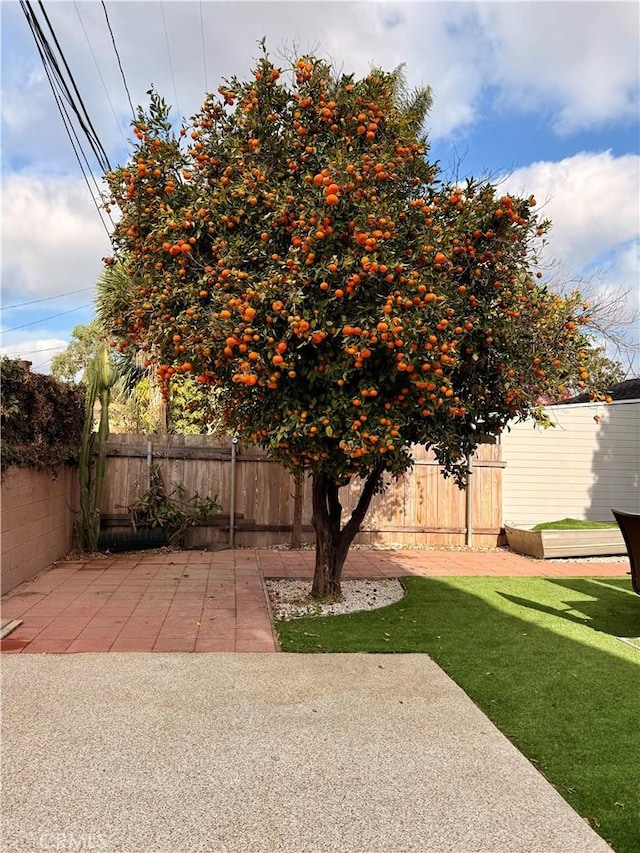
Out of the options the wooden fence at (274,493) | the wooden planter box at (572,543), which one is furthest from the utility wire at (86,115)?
the wooden planter box at (572,543)

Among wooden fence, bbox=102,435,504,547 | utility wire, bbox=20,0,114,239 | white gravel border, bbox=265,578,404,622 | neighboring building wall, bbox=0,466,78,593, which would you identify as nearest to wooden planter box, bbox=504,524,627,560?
wooden fence, bbox=102,435,504,547

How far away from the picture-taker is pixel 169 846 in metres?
2.05

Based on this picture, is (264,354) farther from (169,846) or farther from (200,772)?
(169,846)

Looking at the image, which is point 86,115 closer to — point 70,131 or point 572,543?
point 70,131

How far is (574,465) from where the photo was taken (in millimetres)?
9703

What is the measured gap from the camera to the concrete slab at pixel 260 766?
2138mm

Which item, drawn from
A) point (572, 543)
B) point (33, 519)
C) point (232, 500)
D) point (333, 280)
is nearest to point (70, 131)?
point (33, 519)

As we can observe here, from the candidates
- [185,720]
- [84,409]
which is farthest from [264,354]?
[84,409]

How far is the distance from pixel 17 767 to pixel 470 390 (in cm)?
391

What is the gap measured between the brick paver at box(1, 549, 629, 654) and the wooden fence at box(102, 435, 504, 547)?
447 millimetres

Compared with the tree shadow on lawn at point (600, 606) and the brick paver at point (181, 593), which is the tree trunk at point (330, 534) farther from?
the tree shadow on lawn at point (600, 606)

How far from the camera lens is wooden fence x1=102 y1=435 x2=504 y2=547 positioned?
854 cm

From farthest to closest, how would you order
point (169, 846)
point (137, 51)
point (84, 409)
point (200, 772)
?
1. point (84, 409)
2. point (137, 51)
3. point (200, 772)
4. point (169, 846)

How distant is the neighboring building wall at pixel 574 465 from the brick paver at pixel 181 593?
108 cm
